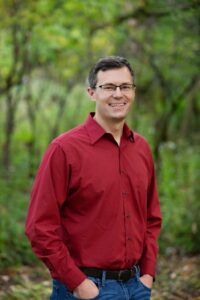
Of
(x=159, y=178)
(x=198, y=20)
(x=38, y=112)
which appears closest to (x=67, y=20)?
(x=198, y=20)

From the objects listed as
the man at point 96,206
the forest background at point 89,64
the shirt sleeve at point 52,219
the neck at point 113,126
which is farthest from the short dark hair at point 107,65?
the forest background at point 89,64

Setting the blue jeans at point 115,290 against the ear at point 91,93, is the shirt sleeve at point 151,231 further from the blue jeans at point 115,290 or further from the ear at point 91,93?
the ear at point 91,93

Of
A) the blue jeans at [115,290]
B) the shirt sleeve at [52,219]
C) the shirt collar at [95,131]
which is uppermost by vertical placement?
the shirt collar at [95,131]

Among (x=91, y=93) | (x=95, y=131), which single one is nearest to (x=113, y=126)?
(x=95, y=131)

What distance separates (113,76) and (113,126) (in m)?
0.29

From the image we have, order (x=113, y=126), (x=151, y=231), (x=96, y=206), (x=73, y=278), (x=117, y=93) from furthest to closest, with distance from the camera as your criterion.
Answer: (x=151, y=231), (x=113, y=126), (x=117, y=93), (x=96, y=206), (x=73, y=278)

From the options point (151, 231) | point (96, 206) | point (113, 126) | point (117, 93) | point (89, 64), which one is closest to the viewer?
point (96, 206)

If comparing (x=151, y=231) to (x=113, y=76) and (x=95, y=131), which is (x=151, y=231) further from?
(x=113, y=76)

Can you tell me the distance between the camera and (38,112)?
44.3 feet

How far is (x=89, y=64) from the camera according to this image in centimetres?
1187

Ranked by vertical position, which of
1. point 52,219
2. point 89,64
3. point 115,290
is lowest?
point 115,290

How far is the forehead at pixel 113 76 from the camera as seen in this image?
10.5 feet

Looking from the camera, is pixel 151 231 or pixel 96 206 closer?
pixel 96 206

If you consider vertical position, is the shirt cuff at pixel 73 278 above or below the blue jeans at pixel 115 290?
above
